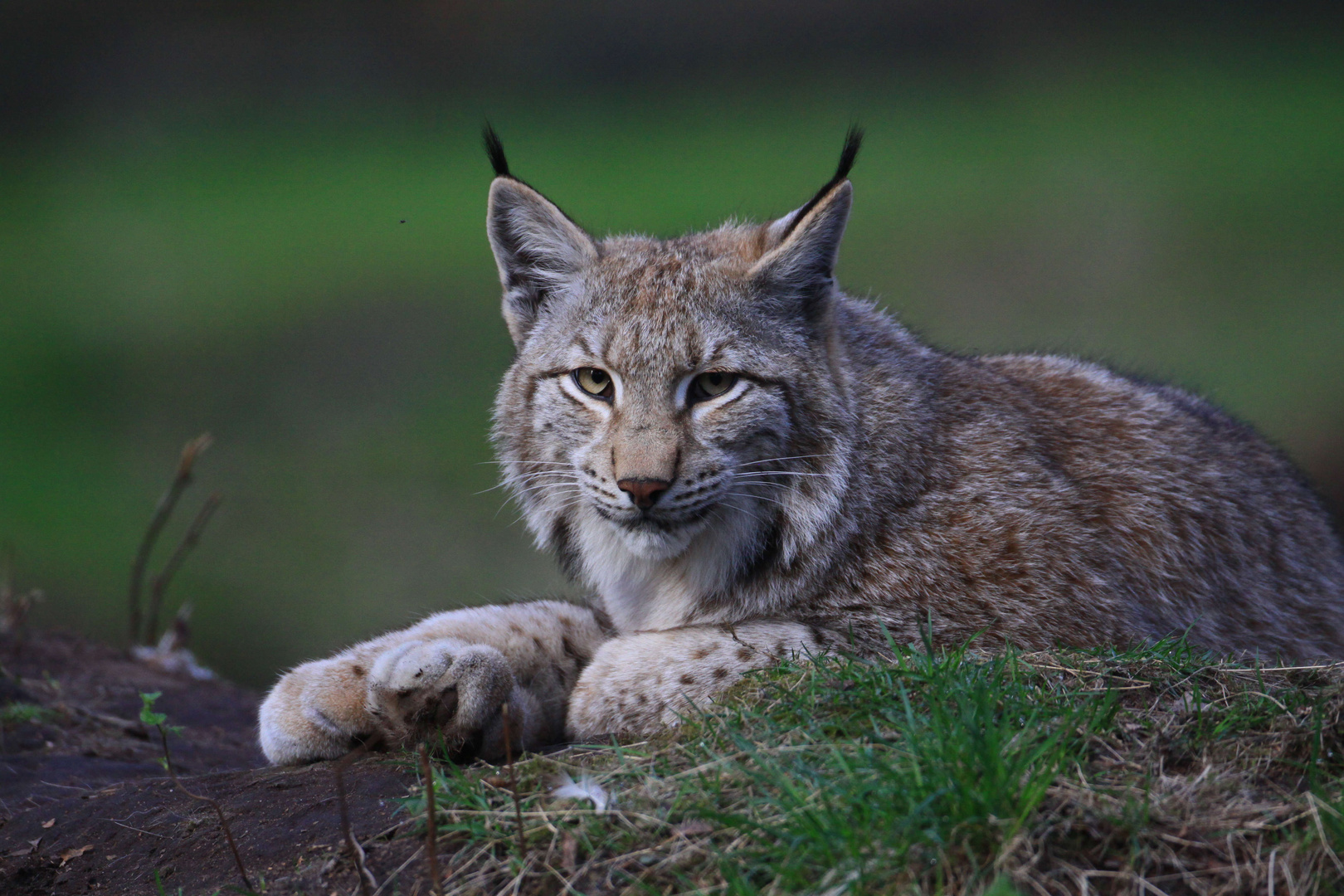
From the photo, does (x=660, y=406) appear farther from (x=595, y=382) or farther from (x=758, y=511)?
(x=758, y=511)

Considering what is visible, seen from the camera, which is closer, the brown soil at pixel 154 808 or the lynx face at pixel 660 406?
the brown soil at pixel 154 808

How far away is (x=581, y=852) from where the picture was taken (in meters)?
2.67

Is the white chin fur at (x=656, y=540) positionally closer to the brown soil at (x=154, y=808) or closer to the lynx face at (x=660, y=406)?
the lynx face at (x=660, y=406)

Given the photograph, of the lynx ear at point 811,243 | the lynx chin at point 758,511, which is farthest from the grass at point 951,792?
the lynx ear at point 811,243

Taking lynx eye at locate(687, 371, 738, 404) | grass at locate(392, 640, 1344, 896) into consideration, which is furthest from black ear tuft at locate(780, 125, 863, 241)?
grass at locate(392, 640, 1344, 896)

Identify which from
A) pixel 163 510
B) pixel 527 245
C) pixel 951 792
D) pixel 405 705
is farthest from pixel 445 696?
pixel 163 510

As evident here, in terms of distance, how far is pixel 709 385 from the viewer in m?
4.02

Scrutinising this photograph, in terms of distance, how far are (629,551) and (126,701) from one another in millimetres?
2671

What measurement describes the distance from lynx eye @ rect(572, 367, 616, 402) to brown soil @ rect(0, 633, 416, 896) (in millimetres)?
1396

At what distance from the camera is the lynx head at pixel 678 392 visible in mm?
3857

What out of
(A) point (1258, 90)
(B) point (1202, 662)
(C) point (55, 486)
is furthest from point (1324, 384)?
(C) point (55, 486)

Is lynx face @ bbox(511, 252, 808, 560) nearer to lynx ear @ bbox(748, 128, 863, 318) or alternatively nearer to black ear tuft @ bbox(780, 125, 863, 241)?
lynx ear @ bbox(748, 128, 863, 318)

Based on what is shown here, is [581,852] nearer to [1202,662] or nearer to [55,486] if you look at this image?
[1202,662]

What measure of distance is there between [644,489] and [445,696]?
Result: 33.9 inches
